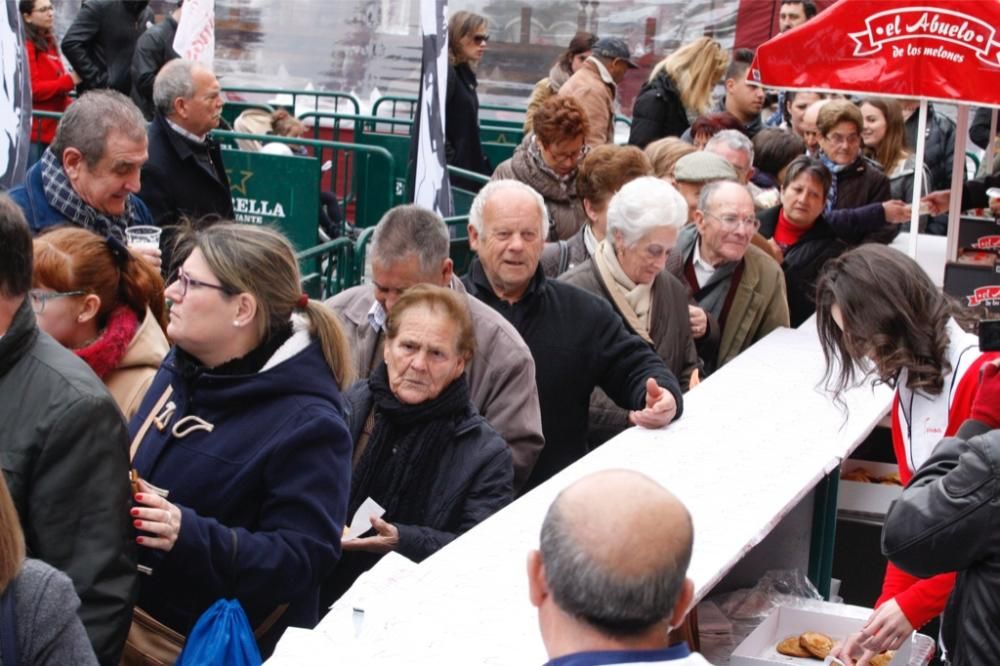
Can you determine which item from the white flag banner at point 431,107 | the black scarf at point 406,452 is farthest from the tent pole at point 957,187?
the black scarf at point 406,452

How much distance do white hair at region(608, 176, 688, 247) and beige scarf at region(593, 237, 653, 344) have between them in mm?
101

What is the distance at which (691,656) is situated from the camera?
2148 mm

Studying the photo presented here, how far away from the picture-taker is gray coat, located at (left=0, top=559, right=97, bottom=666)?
2.49 m

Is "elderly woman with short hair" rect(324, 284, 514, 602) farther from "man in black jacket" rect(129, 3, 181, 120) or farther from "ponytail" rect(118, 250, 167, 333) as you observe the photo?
"man in black jacket" rect(129, 3, 181, 120)

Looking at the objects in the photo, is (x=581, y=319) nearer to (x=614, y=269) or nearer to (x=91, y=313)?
(x=614, y=269)

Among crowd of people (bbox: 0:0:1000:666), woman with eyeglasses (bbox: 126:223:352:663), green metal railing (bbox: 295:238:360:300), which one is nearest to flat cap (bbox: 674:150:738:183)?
crowd of people (bbox: 0:0:1000:666)

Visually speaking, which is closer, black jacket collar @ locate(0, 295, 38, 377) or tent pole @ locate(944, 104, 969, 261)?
black jacket collar @ locate(0, 295, 38, 377)

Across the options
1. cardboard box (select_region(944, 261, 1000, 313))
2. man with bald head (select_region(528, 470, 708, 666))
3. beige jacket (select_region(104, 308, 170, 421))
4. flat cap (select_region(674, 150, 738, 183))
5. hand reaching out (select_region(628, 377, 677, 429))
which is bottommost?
hand reaching out (select_region(628, 377, 677, 429))

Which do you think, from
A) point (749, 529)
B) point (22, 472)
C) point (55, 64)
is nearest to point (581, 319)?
point (749, 529)

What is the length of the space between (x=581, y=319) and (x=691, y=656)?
3.17 meters

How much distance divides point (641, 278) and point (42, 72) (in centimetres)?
716

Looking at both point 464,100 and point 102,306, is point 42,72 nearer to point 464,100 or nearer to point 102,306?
point 464,100

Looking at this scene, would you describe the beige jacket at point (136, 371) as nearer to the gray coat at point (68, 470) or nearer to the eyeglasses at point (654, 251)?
the gray coat at point (68, 470)

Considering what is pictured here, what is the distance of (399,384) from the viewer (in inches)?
166
